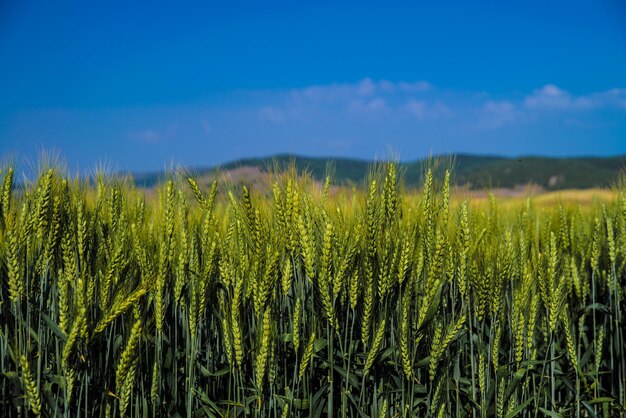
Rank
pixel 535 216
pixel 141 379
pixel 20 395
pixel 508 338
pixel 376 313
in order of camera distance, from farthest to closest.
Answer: pixel 535 216
pixel 508 338
pixel 376 313
pixel 141 379
pixel 20 395

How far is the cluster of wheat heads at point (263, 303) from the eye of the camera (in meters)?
2.43

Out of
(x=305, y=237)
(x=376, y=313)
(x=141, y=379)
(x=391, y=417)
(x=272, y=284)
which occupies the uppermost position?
(x=305, y=237)

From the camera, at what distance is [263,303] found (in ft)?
7.91

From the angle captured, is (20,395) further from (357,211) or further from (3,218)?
(357,211)

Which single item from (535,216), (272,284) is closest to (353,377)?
(272,284)

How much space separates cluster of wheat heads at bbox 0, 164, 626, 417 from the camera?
2.43 metres

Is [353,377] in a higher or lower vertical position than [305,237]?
lower

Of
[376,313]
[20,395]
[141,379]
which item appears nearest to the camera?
[20,395]

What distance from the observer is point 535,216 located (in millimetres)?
4883

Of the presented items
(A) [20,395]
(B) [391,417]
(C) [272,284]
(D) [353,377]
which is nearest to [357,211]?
(C) [272,284]

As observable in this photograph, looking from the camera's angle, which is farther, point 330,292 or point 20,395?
point 330,292

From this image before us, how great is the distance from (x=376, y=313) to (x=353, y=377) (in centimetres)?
31

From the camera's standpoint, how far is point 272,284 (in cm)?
244

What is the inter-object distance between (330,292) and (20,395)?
128 cm
